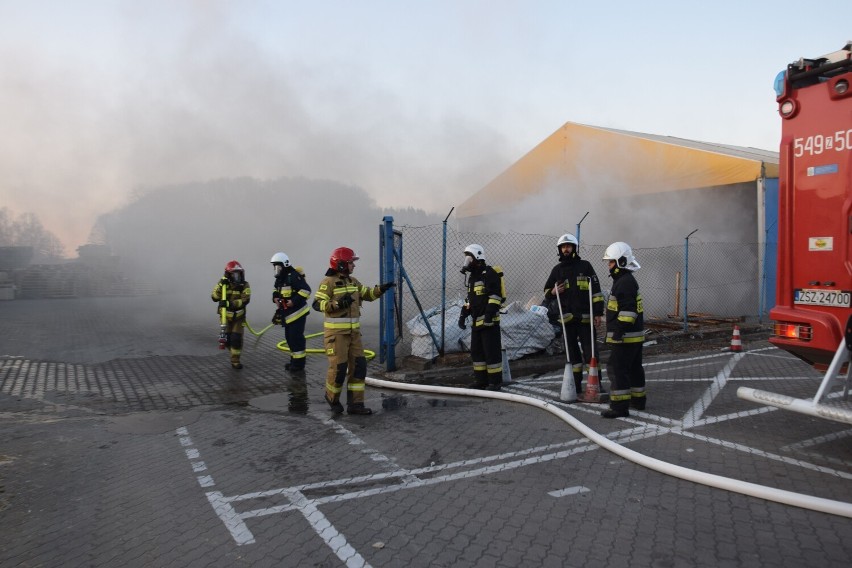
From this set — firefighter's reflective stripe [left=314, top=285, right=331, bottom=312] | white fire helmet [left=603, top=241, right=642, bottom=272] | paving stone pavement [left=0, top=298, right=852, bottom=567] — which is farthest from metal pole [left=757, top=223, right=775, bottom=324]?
firefighter's reflective stripe [left=314, top=285, right=331, bottom=312]

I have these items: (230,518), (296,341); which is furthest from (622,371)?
(296,341)

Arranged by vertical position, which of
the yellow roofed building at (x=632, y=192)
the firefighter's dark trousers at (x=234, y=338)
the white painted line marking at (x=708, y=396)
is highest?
the yellow roofed building at (x=632, y=192)

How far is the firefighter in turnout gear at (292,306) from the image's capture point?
8305mm

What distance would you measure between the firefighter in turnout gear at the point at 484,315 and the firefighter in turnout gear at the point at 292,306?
2741mm

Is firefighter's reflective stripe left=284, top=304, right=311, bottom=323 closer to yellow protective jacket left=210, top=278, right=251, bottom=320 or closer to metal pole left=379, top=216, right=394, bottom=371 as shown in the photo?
yellow protective jacket left=210, top=278, right=251, bottom=320

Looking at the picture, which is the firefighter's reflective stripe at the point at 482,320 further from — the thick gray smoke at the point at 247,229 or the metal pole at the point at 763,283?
the thick gray smoke at the point at 247,229

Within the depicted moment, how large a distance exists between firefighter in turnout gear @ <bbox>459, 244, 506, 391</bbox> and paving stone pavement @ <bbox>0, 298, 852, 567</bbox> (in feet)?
1.47

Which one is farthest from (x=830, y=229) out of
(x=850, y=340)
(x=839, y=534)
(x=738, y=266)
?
(x=738, y=266)

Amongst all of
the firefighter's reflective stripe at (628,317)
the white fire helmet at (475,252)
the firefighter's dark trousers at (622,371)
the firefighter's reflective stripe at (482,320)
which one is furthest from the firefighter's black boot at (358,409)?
the firefighter's reflective stripe at (628,317)

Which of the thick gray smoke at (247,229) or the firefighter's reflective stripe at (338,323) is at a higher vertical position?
the thick gray smoke at (247,229)

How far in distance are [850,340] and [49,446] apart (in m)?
6.44

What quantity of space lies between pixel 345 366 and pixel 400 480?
2251 millimetres

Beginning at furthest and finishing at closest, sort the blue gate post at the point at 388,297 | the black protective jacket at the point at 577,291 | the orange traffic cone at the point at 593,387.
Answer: the blue gate post at the point at 388,297
the black protective jacket at the point at 577,291
the orange traffic cone at the point at 593,387

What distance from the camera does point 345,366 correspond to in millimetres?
6164
